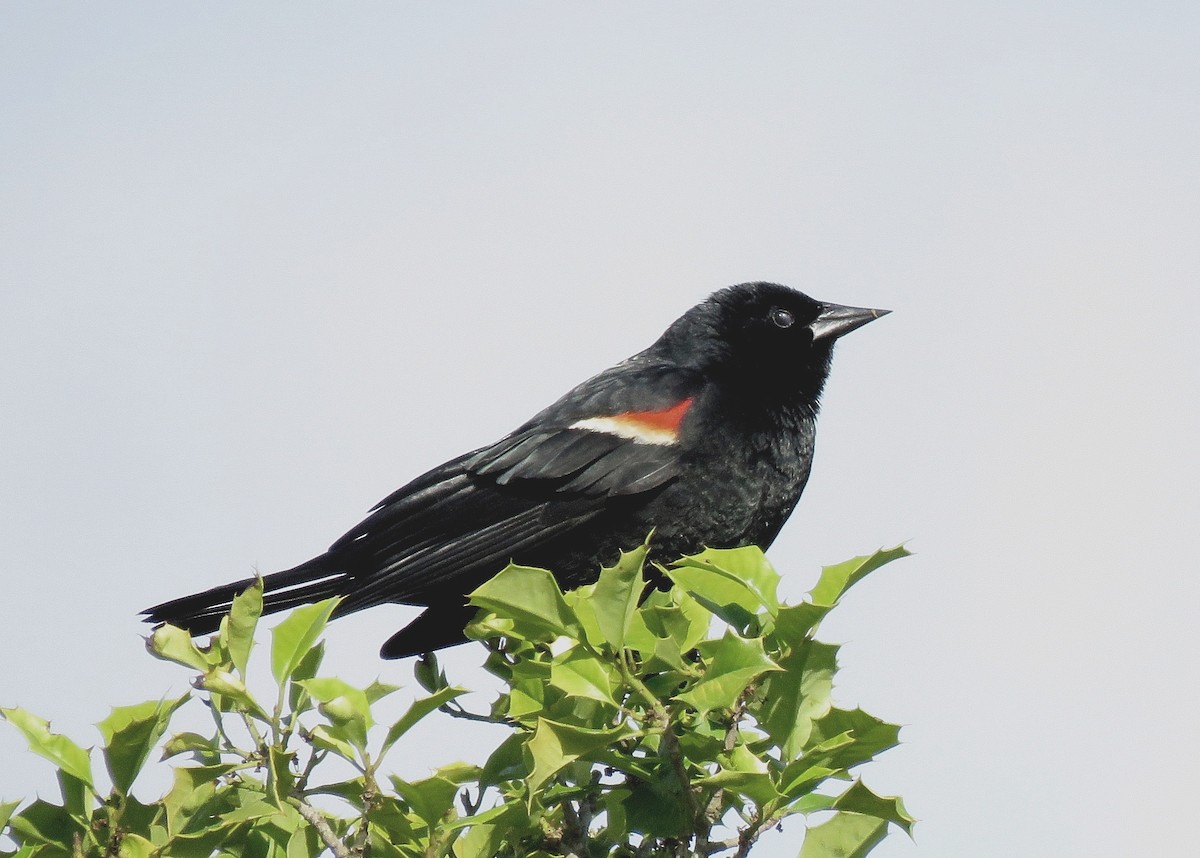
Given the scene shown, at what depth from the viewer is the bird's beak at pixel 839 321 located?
4641 millimetres

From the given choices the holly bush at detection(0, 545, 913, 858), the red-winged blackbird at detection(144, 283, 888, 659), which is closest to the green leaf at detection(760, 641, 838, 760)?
the holly bush at detection(0, 545, 913, 858)

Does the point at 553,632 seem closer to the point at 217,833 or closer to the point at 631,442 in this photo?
the point at 217,833

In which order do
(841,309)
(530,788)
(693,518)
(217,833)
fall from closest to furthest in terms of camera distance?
(530,788) → (217,833) → (693,518) → (841,309)

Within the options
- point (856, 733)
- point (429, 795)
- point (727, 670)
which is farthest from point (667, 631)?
point (429, 795)

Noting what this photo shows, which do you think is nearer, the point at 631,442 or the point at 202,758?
the point at 202,758

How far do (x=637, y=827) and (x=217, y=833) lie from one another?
0.65 metres

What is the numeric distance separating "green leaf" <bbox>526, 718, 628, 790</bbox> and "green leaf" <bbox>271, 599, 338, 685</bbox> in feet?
1.32

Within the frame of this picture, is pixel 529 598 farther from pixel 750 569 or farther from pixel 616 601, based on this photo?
pixel 750 569

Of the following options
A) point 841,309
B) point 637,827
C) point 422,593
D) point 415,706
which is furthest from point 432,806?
point 841,309

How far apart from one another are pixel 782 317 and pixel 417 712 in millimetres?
2989

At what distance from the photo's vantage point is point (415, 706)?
6.45 feet

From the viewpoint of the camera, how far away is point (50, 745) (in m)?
1.97

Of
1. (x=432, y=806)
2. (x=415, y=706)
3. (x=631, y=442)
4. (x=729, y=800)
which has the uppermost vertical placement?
(x=631, y=442)

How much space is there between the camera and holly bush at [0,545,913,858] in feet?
6.16
